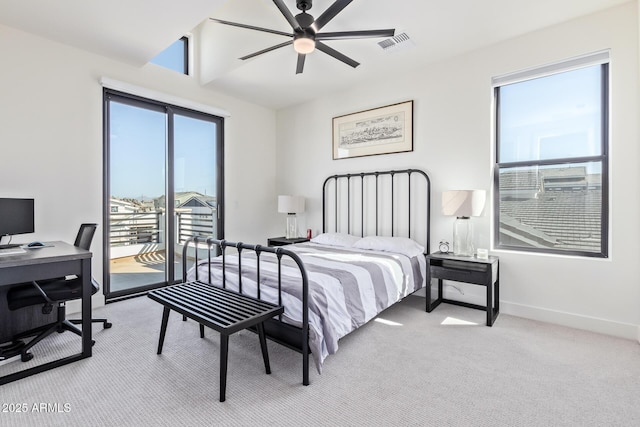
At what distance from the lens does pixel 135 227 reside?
376cm

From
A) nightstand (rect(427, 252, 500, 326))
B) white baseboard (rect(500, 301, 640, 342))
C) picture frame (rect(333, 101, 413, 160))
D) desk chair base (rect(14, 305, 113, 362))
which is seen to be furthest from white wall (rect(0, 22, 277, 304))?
white baseboard (rect(500, 301, 640, 342))

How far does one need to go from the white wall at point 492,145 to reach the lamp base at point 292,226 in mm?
1065

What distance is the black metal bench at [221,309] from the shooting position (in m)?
1.71

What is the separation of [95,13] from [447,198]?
3.72m

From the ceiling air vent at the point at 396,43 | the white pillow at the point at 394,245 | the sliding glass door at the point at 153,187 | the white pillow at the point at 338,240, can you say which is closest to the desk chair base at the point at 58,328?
the sliding glass door at the point at 153,187

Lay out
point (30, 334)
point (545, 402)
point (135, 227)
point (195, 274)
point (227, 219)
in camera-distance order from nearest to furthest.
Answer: point (545, 402), point (30, 334), point (195, 274), point (135, 227), point (227, 219)

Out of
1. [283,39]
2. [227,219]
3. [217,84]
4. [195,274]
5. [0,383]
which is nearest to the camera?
[0,383]

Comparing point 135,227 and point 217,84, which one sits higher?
point 217,84

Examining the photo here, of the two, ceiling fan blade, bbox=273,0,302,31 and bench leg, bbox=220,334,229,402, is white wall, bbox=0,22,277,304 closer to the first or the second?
ceiling fan blade, bbox=273,0,302,31

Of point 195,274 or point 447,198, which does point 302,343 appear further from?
point 447,198

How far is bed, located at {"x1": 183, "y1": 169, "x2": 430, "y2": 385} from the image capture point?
199 cm

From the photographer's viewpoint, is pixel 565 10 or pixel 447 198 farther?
pixel 447 198

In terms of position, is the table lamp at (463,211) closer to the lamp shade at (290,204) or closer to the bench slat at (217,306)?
the bench slat at (217,306)

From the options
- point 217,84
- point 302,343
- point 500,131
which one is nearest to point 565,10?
point 500,131
